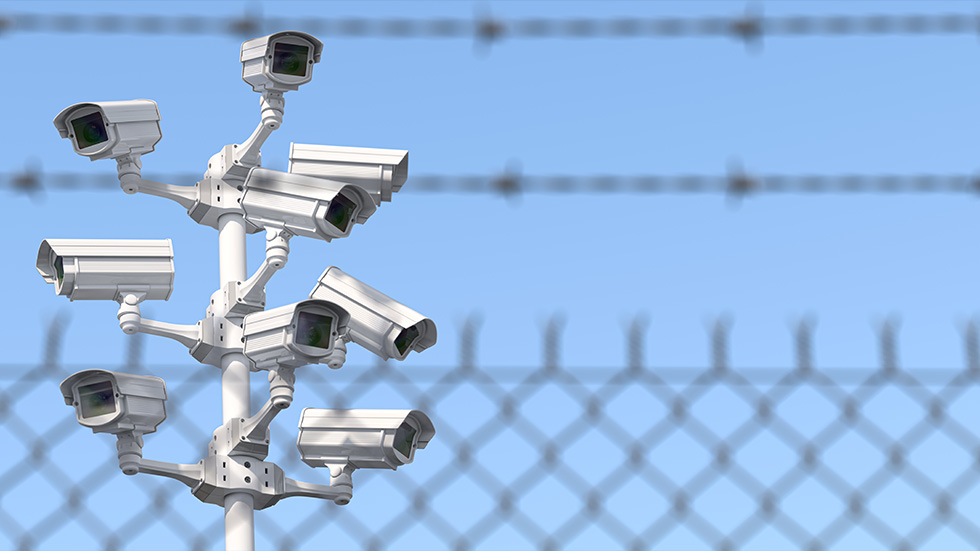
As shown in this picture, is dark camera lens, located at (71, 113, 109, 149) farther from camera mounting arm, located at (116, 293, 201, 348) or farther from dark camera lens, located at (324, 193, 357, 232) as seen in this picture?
dark camera lens, located at (324, 193, 357, 232)

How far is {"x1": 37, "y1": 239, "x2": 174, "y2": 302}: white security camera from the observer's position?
4.57 meters

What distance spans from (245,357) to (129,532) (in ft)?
2.22

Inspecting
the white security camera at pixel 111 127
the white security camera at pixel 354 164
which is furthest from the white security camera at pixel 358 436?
the white security camera at pixel 111 127

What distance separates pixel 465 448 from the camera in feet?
16.2

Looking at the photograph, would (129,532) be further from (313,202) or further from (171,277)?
(313,202)

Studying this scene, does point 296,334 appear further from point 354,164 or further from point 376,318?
point 354,164

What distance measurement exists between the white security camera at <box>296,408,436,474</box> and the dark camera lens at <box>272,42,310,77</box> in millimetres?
1123

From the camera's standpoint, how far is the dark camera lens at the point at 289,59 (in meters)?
4.80

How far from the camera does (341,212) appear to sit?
4629 mm

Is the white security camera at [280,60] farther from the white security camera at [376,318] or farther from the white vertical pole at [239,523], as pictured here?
the white vertical pole at [239,523]

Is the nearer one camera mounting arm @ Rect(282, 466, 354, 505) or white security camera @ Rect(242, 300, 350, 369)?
white security camera @ Rect(242, 300, 350, 369)

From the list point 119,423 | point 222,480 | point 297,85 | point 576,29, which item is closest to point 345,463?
point 222,480

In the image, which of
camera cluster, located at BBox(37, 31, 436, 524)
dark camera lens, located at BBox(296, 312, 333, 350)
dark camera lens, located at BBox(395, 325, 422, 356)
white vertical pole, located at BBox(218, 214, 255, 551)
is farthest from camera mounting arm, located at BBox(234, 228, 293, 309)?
dark camera lens, located at BBox(395, 325, 422, 356)

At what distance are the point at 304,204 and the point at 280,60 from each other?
57 centimetres
